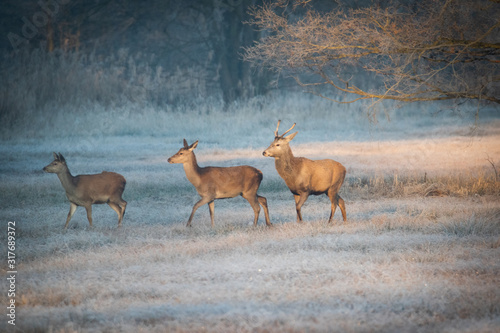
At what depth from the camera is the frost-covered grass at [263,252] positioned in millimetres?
5707

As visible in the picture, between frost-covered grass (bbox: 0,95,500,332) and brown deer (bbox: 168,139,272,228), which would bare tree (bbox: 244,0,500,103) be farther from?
frost-covered grass (bbox: 0,95,500,332)

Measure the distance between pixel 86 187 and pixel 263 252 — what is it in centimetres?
315

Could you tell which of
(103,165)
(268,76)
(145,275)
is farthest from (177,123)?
(145,275)

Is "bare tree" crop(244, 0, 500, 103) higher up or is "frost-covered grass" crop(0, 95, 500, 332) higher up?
"bare tree" crop(244, 0, 500, 103)

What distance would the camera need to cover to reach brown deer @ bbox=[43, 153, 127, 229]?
957 cm

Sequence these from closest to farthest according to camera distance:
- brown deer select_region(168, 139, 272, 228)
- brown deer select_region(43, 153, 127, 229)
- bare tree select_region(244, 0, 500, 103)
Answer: brown deer select_region(43, 153, 127, 229), brown deer select_region(168, 139, 272, 228), bare tree select_region(244, 0, 500, 103)

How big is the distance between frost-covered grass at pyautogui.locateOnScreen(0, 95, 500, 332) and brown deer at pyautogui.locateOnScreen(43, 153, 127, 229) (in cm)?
44

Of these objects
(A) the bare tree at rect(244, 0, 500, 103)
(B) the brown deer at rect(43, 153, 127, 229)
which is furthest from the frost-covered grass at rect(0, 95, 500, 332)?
(A) the bare tree at rect(244, 0, 500, 103)

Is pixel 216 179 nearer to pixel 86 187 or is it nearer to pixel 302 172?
pixel 302 172

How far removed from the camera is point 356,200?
40.3 ft

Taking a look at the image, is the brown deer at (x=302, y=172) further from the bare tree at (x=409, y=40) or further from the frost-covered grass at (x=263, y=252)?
the bare tree at (x=409, y=40)

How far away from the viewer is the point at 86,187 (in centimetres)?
959

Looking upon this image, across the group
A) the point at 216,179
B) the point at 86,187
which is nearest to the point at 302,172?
the point at 216,179

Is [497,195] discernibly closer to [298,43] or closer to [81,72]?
[298,43]
